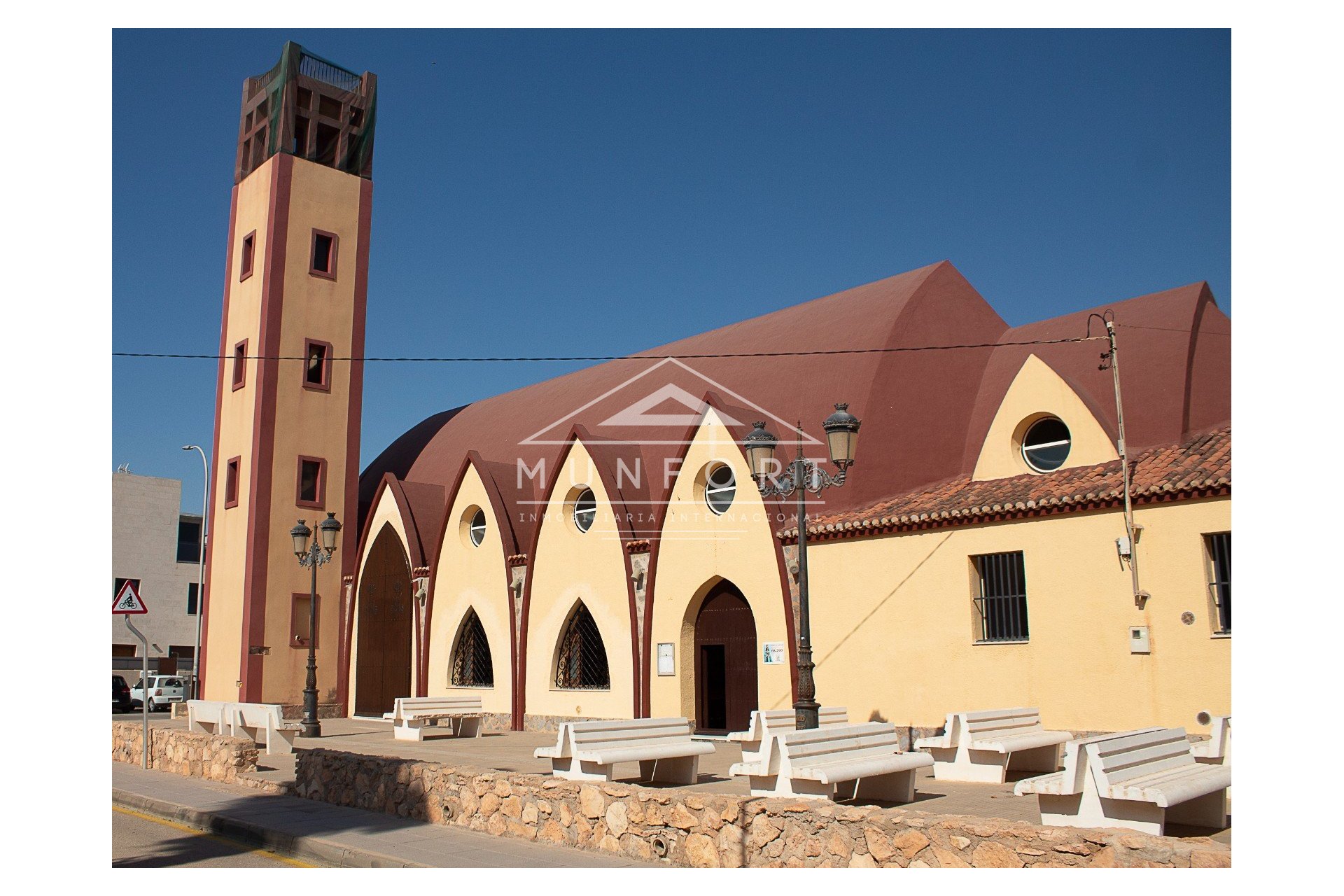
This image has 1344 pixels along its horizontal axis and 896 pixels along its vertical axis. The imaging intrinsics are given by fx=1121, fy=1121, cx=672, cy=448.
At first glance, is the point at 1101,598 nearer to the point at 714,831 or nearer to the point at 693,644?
the point at 693,644

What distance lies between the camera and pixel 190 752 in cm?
1473

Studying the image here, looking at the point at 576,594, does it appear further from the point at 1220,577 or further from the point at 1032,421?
the point at 1220,577

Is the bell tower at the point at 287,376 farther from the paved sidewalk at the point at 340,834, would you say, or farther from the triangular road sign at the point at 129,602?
the paved sidewalk at the point at 340,834

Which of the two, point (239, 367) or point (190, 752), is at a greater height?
point (239, 367)

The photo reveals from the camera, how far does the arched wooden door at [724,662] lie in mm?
19625

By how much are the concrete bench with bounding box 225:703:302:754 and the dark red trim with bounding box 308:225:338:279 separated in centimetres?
1297

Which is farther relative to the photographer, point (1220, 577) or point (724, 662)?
point (724, 662)

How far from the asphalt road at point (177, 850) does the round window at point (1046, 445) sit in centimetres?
1308

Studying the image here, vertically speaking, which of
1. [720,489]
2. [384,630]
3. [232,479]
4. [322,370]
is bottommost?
[384,630]

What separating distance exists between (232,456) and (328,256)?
18.4ft

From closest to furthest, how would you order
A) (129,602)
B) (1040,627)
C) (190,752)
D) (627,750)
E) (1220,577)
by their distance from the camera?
(627,750)
(1220,577)
(129,602)
(190,752)
(1040,627)

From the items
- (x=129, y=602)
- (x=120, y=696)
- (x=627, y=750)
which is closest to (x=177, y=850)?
(x=627, y=750)

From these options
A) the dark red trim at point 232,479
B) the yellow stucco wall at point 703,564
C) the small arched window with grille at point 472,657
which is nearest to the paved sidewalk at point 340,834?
the yellow stucco wall at point 703,564

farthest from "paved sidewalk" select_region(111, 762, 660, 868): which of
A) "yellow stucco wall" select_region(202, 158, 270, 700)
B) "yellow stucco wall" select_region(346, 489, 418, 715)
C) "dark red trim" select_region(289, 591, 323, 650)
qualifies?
"yellow stucco wall" select_region(346, 489, 418, 715)
